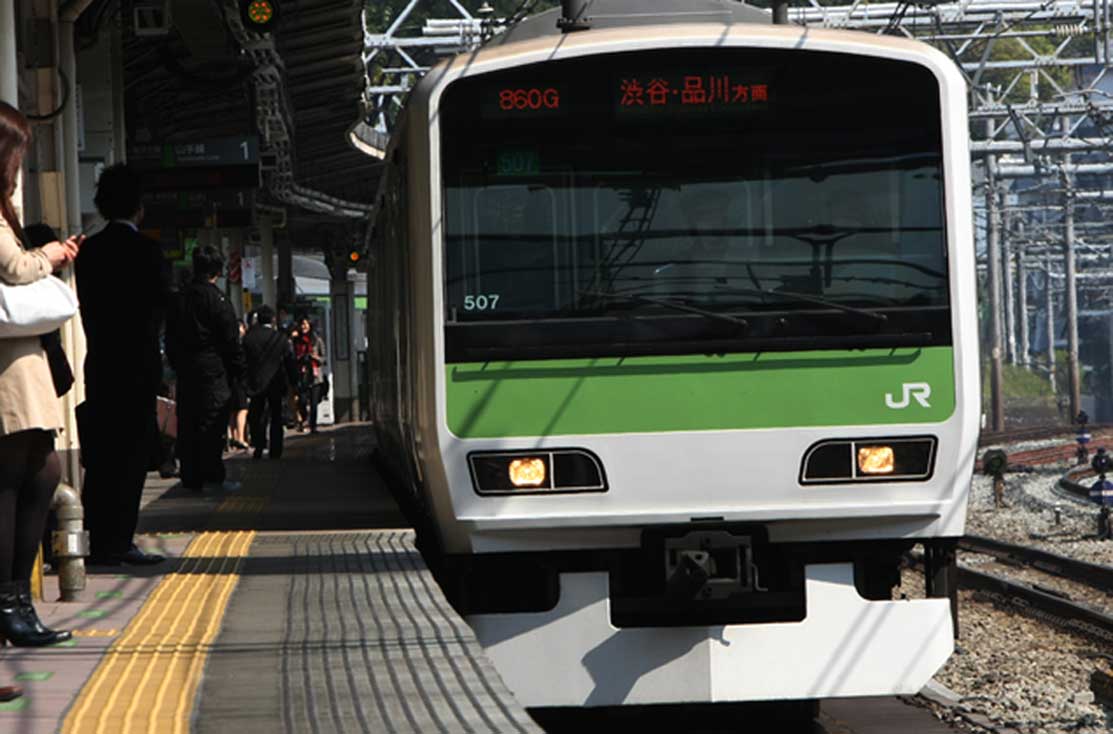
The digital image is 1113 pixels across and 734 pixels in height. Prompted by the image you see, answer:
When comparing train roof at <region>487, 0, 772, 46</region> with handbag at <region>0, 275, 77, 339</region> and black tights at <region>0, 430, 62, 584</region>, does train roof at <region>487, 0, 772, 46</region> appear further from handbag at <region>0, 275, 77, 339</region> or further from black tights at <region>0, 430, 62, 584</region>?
black tights at <region>0, 430, 62, 584</region>

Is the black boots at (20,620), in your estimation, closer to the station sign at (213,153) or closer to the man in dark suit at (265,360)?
the man in dark suit at (265,360)

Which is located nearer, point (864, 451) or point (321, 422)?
point (864, 451)

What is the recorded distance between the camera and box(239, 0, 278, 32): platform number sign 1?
13.7m

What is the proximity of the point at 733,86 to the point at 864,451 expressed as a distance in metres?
1.42

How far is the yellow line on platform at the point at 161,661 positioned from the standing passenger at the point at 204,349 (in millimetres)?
3693

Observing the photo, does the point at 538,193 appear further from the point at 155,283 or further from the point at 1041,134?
the point at 1041,134

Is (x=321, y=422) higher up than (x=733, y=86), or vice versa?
(x=733, y=86)

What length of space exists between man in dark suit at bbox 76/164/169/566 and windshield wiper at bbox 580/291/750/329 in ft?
6.08

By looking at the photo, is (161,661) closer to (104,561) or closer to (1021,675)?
(104,561)

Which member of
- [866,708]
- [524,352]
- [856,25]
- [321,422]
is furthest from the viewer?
[321,422]

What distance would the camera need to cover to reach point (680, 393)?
25.1 ft

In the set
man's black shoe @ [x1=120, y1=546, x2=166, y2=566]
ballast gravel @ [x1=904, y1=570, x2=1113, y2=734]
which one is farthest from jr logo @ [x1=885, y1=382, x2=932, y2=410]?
man's black shoe @ [x1=120, y1=546, x2=166, y2=566]

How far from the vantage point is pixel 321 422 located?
3422cm

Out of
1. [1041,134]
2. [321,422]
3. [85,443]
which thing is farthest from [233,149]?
[1041,134]
